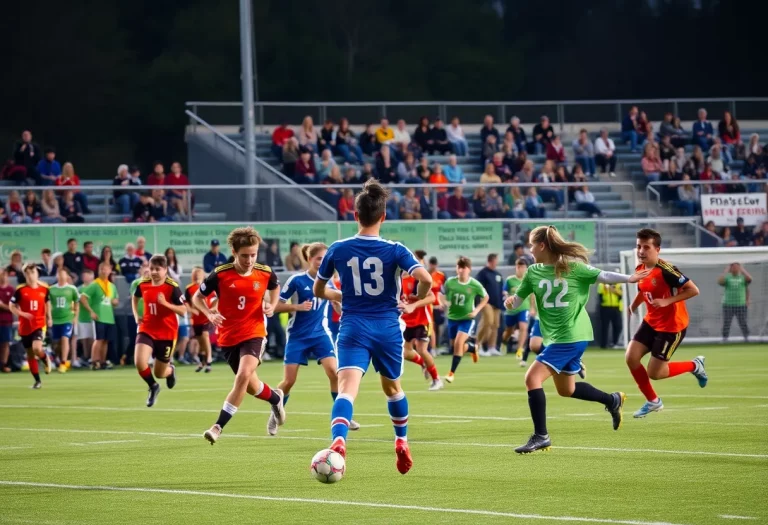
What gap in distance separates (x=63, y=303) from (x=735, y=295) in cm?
1522

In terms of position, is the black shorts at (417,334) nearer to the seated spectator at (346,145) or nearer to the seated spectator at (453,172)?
the seated spectator at (453,172)

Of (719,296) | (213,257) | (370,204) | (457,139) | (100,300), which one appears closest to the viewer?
(370,204)

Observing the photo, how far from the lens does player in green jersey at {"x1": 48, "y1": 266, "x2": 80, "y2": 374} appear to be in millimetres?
26656

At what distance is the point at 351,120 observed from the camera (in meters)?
38.2

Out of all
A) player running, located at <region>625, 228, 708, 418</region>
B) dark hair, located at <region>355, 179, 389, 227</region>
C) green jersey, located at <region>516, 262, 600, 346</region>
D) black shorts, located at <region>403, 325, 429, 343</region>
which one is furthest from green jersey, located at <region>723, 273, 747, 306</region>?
dark hair, located at <region>355, 179, 389, 227</region>

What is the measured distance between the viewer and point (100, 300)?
2778 centimetres

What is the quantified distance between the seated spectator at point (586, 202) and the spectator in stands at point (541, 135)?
3784mm

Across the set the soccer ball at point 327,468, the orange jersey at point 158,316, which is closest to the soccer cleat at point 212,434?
the soccer ball at point 327,468

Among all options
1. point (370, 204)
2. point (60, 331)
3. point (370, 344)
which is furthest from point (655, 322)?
point (60, 331)

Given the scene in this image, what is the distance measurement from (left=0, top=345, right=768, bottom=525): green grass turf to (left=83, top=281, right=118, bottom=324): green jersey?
8.29 metres

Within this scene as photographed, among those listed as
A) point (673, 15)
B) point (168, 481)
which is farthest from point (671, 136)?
point (168, 481)

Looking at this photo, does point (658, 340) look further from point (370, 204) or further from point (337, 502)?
point (337, 502)

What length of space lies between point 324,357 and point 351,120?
2447cm

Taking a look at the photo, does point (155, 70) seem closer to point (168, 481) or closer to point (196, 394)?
point (196, 394)
